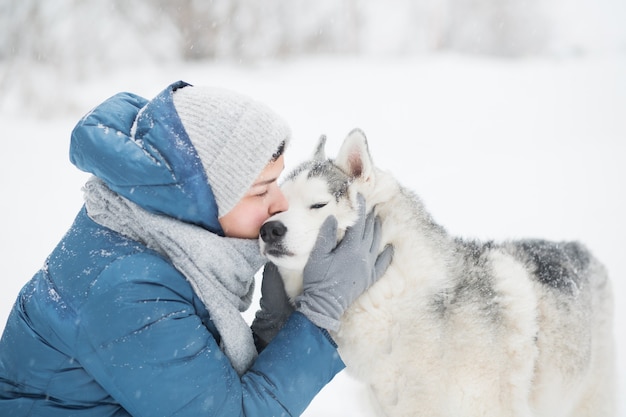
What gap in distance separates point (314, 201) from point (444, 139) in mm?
8702

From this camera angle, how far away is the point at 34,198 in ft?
22.8

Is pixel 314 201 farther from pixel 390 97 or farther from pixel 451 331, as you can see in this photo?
pixel 390 97

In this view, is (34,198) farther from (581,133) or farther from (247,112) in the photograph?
(581,133)

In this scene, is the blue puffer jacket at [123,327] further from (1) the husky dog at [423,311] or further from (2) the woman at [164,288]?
(1) the husky dog at [423,311]

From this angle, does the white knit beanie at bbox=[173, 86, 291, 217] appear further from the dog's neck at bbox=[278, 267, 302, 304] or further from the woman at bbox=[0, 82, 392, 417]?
the dog's neck at bbox=[278, 267, 302, 304]

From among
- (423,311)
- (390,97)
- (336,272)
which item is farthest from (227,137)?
(390,97)

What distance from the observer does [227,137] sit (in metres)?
1.78

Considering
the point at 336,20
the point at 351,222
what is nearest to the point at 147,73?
the point at 336,20

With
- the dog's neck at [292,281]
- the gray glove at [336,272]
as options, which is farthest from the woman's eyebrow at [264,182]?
the dog's neck at [292,281]

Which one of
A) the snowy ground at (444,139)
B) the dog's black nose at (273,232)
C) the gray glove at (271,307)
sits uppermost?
the dog's black nose at (273,232)

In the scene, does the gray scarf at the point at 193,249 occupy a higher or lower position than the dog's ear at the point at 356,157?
lower

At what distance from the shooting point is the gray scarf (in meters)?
1.79

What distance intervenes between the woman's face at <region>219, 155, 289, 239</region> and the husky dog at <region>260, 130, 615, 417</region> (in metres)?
0.05

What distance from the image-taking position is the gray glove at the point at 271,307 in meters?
2.29
